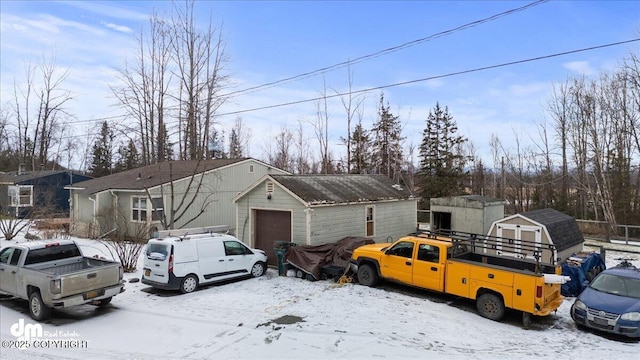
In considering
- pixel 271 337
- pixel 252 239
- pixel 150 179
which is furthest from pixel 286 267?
pixel 150 179

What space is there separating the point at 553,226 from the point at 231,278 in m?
12.4

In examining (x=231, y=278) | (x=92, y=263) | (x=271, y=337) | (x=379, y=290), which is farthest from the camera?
(x=231, y=278)

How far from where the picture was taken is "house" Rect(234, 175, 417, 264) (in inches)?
571

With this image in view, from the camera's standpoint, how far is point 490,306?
9.73 metres

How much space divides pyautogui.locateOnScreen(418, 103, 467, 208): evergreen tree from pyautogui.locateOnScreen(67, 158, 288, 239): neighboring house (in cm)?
1565

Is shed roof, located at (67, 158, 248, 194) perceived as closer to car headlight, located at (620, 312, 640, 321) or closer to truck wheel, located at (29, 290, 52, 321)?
truck wheel, located at (29, 290, 52, 321)

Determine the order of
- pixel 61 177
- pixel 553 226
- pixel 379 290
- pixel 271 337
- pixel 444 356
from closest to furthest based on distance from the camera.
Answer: pixel 444 356, pixel 271 337, pixel 379 290, pixel 553 226, pixel 61 177

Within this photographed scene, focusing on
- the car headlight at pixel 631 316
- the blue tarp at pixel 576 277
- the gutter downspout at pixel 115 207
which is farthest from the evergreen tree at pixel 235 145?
the car headlight at pixel 631 316

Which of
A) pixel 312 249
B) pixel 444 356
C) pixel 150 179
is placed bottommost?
pixel 444 356

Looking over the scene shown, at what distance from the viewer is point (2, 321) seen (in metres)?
9.45

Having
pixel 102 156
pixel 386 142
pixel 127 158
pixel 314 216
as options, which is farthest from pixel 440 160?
pixel 102 156

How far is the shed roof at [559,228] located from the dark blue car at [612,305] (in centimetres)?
490

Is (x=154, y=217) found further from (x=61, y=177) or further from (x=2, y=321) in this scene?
(x=61, y=177)

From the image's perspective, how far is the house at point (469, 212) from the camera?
20.0 metres
